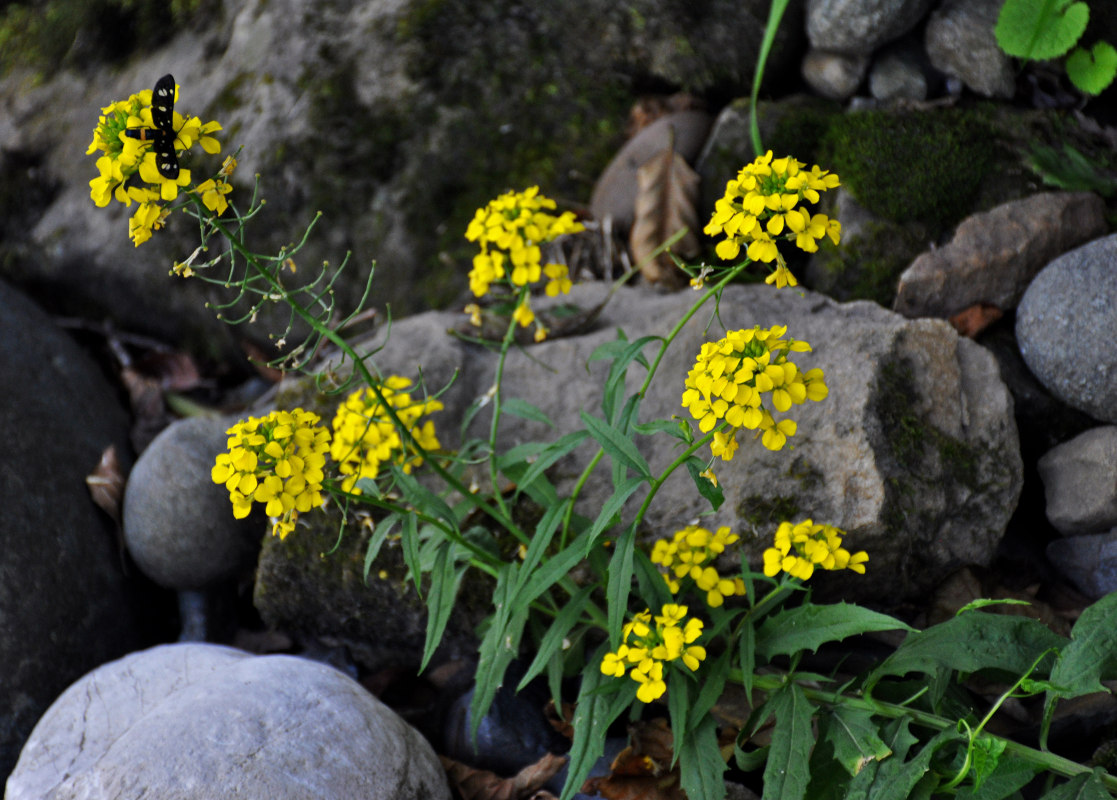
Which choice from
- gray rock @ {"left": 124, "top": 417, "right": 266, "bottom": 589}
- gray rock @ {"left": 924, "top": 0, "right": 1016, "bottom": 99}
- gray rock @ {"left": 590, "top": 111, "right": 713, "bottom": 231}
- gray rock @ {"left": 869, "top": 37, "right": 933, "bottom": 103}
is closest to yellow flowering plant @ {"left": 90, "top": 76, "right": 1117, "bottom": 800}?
gray rock @ {"left": 124, "top": 417, "right": 266, "bottom": 589}

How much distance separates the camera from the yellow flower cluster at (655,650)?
2037mm

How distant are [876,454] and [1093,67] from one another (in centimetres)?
194

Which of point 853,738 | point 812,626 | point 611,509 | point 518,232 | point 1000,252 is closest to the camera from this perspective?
point 611,509

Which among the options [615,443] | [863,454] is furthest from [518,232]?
[863,454]

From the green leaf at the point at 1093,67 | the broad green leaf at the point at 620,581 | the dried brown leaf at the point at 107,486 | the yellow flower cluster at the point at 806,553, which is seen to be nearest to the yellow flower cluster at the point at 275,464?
the broad green leaf at the point at 620,581

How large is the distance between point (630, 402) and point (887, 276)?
152cm

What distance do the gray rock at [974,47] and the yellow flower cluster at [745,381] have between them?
2.28 metres

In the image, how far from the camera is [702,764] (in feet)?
7.02

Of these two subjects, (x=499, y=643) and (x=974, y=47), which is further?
(x=974, y=47)

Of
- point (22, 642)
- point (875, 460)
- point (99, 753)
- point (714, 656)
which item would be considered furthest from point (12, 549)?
point (875, 460)

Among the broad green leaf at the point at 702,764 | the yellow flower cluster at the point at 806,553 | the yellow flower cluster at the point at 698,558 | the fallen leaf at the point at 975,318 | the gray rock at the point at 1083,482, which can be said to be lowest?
the gray rock at the point at 1083,482

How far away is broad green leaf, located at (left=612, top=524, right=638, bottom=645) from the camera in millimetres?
2035

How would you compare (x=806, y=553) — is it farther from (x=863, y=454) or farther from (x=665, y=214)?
(x=665, y=214)

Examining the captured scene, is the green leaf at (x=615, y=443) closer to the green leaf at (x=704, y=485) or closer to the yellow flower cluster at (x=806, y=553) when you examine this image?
the green leaf at (x=704, y=485)
